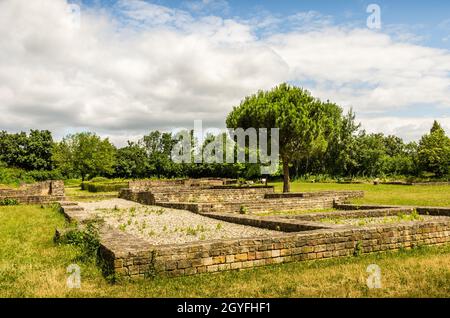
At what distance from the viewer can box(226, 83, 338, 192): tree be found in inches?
885

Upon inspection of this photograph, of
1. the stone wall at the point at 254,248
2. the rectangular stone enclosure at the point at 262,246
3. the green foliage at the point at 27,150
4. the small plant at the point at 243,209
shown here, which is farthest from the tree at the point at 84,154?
the stone wall at the point at 254,248

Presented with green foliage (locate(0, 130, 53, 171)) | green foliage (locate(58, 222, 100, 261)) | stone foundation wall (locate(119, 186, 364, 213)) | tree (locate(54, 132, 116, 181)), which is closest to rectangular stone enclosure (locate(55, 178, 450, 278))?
green foliage (locate(58, 222, 100, 261))

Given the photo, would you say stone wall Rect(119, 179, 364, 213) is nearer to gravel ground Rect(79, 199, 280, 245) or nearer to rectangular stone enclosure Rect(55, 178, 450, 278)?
gravel ground Rect(79, 199, 280, 245)

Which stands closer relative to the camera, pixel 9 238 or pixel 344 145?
pixel 9 238

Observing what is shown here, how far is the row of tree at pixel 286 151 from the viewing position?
75.5 ft

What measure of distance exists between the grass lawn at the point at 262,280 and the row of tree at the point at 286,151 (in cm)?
1572

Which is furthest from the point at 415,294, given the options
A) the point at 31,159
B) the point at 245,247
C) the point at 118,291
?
the point at 31,159

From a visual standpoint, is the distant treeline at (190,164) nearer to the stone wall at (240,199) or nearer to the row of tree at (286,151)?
the row of tree at (286,151)

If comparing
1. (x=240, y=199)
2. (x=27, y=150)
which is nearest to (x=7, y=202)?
(x=240, y=199)

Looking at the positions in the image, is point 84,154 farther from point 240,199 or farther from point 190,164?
point 240,199

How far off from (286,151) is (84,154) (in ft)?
99.9

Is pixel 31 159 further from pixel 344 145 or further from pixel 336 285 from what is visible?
pixel 336 285
